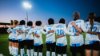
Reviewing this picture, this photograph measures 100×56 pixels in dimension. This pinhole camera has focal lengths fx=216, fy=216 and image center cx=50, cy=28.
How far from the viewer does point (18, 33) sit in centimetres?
1155

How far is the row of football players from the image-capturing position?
26.9 feet

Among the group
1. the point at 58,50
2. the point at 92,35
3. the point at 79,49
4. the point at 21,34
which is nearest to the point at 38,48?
the point at 58,50

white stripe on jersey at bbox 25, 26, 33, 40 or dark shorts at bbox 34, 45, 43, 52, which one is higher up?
white stripe on jersey at bbox 25, 26, 33, 40

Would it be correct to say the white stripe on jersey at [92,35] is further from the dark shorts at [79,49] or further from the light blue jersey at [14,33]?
the light blue jersey at [14,33]

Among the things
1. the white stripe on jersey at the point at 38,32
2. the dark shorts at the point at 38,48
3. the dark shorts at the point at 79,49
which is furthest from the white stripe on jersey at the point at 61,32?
the dark shorts at the point at 38,48

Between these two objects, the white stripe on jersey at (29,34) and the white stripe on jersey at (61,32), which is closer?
the white stripe on jersey at (61,32)

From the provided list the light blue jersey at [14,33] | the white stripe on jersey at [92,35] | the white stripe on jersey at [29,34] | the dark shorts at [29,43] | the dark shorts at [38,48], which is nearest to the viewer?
the white stripe on jersey at [92,35]

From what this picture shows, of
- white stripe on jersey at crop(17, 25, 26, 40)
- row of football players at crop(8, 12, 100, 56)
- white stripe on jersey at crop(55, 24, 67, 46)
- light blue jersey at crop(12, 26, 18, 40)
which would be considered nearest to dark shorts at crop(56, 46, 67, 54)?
row of football players at crop(8, 12, 100, 56)

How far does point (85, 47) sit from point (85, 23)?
934 millimetres

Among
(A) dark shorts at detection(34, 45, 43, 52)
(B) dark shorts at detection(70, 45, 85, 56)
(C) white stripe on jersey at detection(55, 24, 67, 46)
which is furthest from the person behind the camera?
(A) dark shorts at detection(34, 45, 43, 52)

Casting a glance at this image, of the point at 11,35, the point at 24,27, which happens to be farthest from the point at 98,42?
the point at 11,35

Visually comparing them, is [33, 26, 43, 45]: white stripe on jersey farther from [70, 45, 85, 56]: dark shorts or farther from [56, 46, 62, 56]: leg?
[70, 45, 85, 56]: dark shorts

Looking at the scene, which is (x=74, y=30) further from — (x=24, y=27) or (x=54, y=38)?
(x=24, y=27)

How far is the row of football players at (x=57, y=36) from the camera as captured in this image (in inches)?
323
